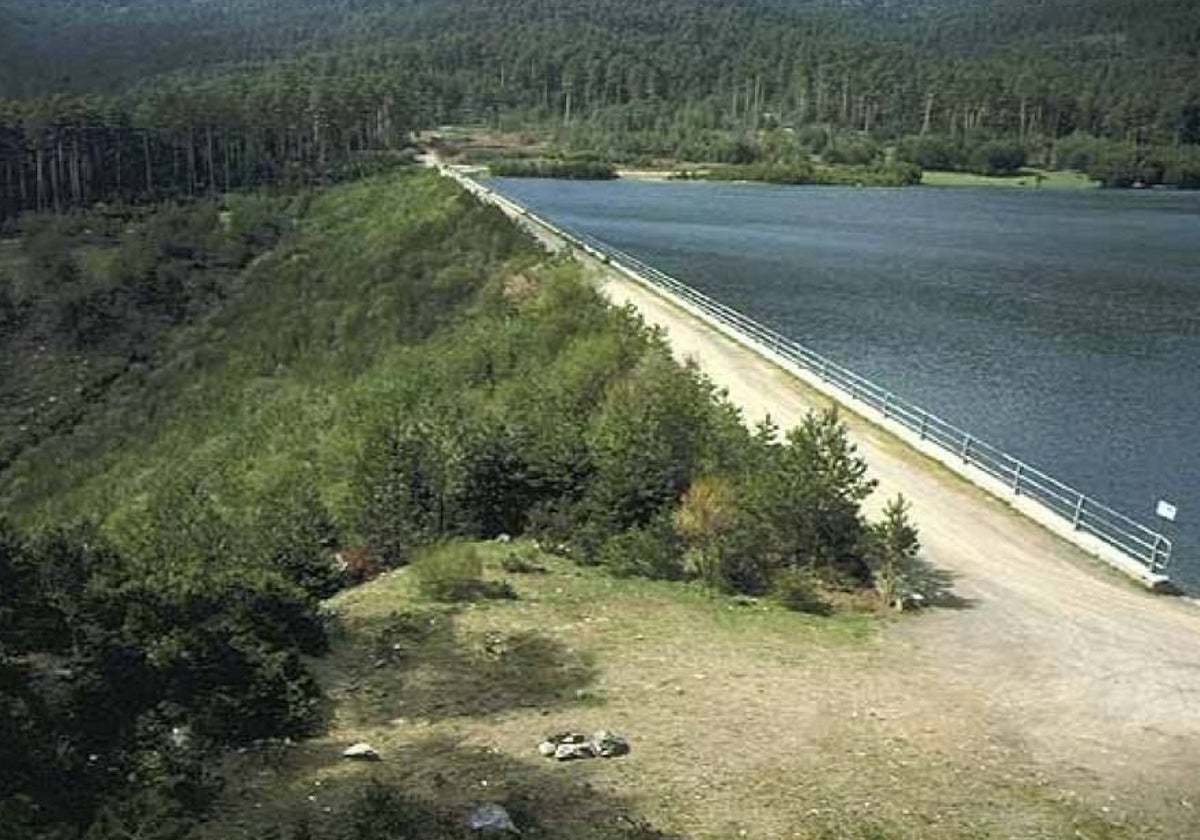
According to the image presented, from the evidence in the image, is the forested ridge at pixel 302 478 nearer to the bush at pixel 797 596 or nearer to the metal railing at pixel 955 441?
the bush at pixel 797 596

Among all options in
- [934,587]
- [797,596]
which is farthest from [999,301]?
[797,596]

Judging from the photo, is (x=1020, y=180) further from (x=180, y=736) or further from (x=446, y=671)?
(x=180, y=736)

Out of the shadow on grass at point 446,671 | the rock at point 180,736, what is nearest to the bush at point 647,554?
the shadow on grass at point 446,671

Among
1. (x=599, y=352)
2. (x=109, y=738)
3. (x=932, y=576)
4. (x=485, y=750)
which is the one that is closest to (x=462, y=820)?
(x=485, y=750)

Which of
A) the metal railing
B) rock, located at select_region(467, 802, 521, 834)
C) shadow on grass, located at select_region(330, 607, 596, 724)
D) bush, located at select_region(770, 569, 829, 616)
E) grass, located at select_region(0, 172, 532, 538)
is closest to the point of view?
Result: rock, located at select_region(467, 802, 521, 834)

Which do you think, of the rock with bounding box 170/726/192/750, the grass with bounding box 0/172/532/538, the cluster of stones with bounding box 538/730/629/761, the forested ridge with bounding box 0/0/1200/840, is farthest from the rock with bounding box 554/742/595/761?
the grass with bounding box 0/172/532/538

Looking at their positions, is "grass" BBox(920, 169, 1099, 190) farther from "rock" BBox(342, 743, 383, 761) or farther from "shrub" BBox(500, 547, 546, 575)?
"rock" BBox(342, 743, 383, 761)

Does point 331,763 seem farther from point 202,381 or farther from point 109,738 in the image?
point 202,381
